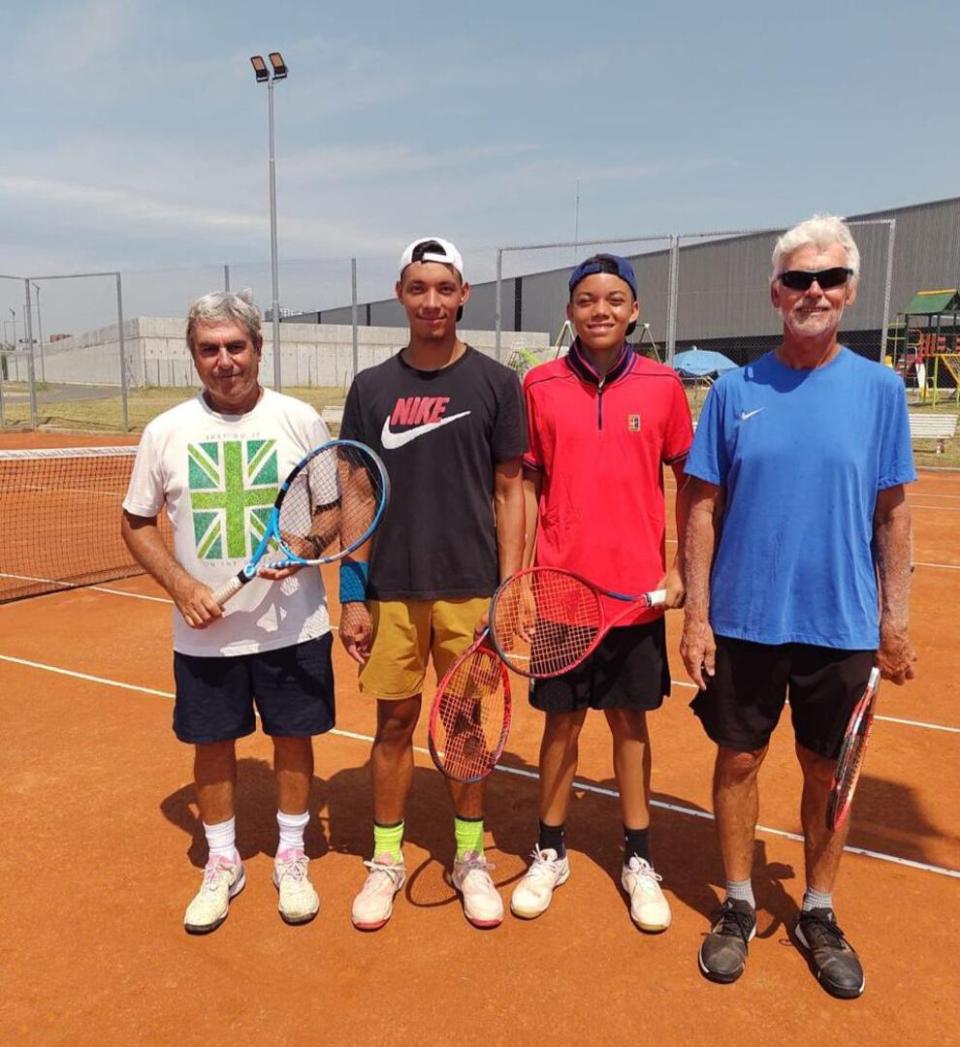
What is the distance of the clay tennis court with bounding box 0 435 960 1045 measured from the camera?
2.56 meters

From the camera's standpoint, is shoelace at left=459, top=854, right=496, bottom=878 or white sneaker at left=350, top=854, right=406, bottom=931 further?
shoelace at left=459, top=854, right=496, bottom=878

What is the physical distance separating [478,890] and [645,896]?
59cm

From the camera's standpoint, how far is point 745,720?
2779 mm

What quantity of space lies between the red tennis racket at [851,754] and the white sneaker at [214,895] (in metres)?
2.08

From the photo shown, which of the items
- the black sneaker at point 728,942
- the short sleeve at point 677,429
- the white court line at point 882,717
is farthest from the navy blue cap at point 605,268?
the white court line at point 882,717

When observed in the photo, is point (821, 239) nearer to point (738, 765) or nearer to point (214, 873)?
point (738, 765)

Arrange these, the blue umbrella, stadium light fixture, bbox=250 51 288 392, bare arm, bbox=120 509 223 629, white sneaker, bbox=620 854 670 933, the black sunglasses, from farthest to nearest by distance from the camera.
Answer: the blue umbrella → stadium light fixture, bbox=250 51 288 392 → white sneaker, bbox=620 854 670 933 → bare arm, bbox=120 509 223 629 → the black sunglasses

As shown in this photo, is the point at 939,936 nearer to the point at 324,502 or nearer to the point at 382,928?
the point at 382,928

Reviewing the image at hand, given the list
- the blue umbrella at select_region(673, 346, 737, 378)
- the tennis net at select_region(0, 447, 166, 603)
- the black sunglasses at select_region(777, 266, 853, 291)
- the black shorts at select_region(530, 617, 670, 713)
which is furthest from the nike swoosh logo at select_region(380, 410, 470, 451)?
the blue umbrella at select_region(673, 346, 737, 378)

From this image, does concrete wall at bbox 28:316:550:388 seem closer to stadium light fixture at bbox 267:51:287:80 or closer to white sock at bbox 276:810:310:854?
stadium light fixture at bbox 267:51:287:80

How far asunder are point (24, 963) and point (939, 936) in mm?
3072

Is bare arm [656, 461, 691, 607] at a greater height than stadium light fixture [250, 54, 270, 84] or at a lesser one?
lesser

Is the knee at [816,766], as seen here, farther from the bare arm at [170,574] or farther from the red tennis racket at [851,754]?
the bare arm at [170,574]

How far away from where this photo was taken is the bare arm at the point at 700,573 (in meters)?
2.76
